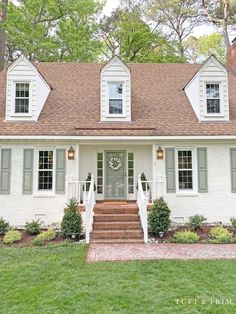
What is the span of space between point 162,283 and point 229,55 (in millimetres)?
14577

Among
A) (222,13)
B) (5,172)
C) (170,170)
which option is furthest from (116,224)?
(222,13)

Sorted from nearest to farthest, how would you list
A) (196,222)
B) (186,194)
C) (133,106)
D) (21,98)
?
(196,222)
(186,194)
(21,98)
(133,106)

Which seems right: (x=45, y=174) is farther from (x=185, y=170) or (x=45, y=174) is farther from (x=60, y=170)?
(x=185, y=170)

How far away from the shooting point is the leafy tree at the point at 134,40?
20.8 meters

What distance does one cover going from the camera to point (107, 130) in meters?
10.6

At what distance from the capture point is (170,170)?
1059cm

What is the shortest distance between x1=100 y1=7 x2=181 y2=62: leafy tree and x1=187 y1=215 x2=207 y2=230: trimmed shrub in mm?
13494

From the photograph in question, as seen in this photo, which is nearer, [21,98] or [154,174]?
[154,174]

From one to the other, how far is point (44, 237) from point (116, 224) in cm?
219

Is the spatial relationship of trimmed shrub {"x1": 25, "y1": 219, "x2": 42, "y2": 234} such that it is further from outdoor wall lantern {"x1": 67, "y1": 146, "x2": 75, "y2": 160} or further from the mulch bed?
the mulch bed

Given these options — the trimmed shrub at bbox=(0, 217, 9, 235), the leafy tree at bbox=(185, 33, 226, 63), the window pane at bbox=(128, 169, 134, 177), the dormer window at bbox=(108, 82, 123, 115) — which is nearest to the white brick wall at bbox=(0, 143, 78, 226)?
the trimmed shrub at bbox=(0, 217, 9, 235)

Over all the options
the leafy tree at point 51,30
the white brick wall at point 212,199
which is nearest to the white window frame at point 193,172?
the white brick wall at point 212,199

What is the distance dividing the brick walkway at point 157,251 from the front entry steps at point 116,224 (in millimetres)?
494

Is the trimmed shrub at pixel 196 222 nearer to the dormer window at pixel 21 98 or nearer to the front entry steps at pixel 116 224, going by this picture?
the front entry steps at pixel 116 224
